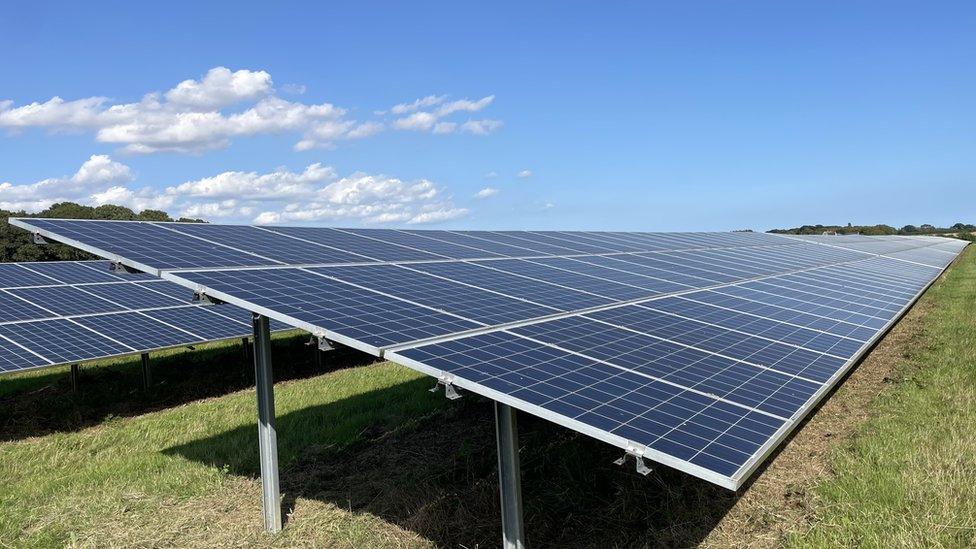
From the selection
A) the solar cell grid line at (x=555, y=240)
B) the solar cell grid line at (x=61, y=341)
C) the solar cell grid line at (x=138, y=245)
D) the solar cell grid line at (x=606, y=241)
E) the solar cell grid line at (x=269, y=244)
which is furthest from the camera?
the solar cell grid line at (x=606, y=241)

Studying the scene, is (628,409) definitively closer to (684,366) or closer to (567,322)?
(684,366)

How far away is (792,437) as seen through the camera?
457 inches

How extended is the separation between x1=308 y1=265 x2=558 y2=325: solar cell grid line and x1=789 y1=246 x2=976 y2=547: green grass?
428cm

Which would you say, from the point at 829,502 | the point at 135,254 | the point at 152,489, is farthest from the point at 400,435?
the point at 829,502

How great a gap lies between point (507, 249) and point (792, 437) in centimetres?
798

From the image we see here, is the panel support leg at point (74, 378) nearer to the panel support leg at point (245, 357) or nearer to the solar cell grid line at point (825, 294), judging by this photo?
the panel support leg at point (245, 357)

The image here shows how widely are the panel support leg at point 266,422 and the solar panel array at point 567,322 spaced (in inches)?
26.5

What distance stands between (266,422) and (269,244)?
4.16 m

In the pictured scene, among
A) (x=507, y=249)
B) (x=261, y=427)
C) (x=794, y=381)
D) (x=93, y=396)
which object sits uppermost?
(x=507, y=249)

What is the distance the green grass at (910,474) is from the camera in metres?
7.62

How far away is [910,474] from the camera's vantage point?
9.06m

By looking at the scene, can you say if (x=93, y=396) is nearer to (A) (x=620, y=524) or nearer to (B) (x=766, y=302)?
(A) (x=620, y=524)

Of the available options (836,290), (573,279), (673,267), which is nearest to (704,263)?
(673,267)

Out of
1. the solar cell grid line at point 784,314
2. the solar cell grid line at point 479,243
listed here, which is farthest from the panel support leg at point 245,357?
the solar cell grid line at point 784,314
